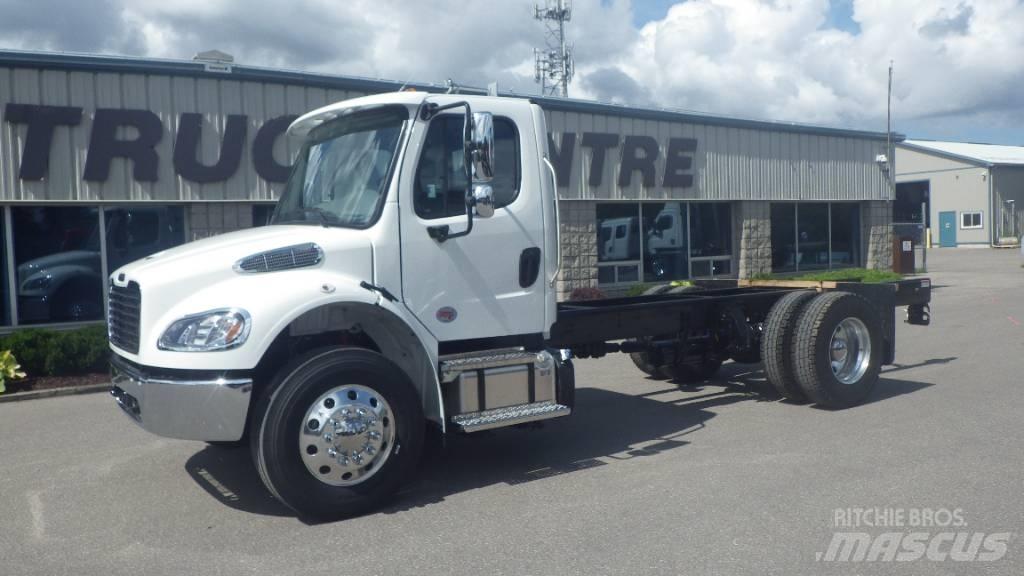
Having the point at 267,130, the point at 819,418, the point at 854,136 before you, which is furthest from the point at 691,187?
the point at 819,418

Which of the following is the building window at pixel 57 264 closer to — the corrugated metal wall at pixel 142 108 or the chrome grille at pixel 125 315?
the corrugated metal wall at pixel 142 108

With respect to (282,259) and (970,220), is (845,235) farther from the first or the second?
(970,220)

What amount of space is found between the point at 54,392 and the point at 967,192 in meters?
50.3

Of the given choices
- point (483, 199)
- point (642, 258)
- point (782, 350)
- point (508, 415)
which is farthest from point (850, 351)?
point (642, 258)

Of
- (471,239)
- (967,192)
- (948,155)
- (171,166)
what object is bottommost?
(471,239)

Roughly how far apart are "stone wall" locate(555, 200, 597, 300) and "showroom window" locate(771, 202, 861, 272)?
623 cm

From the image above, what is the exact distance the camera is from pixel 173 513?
611cm

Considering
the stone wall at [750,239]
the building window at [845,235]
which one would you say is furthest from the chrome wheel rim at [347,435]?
the building window at [845,235]

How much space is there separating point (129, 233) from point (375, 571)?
11192mm

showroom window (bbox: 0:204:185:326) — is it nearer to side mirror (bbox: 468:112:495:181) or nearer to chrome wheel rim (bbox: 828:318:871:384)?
side mirror (bbox: 468:112:495:181)

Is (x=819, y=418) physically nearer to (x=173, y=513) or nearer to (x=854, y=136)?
(x=173, y=513)

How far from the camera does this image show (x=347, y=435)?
19.2 feet

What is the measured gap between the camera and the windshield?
639 centimetres

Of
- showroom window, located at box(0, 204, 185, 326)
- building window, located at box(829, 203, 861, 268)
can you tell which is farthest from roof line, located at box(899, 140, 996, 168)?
showroom window, located at box(0, 204, 185, 326)
